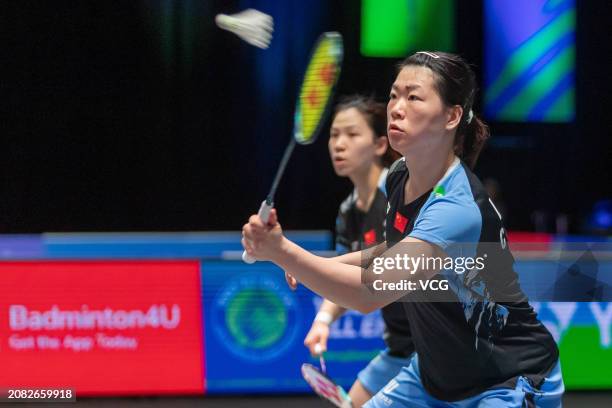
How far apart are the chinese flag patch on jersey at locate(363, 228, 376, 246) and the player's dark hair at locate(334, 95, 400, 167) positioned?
1.02 ft

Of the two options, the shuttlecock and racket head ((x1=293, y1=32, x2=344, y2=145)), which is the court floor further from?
racket head ((x1=293, y1=32, x2=344, y2=145))

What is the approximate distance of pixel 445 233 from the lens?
6.95 ft

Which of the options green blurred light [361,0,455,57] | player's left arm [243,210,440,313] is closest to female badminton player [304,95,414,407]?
player's left arm [243,210,440,313]

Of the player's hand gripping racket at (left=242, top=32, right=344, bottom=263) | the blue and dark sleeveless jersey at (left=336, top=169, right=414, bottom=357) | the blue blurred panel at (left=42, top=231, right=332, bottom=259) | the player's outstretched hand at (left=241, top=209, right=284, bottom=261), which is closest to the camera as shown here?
the player's outstretched hand at (left=241, top=209, right=284, bottom=261)

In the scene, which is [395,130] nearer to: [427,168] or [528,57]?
[427,168]

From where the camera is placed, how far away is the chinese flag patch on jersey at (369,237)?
337 cm

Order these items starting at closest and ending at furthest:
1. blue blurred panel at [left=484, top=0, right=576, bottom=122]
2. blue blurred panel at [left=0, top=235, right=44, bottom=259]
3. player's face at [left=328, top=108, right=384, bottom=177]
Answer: player's face at [left=328, top=108, right=384, bottom=177] → blue blurred panel at [left=484, top=0, right=576, bottom=122] → blue blurred panel at [left=0, top=235, right=44, bottom=259]

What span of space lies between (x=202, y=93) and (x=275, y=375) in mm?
2816

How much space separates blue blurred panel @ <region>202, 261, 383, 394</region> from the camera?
465 centimetres

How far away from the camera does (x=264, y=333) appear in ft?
15.3

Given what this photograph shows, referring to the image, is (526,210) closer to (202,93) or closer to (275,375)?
(202,93)

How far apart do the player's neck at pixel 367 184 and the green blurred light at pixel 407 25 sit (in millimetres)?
2143

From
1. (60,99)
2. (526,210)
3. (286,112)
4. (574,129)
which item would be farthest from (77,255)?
(574,129)

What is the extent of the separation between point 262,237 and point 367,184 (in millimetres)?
1617
